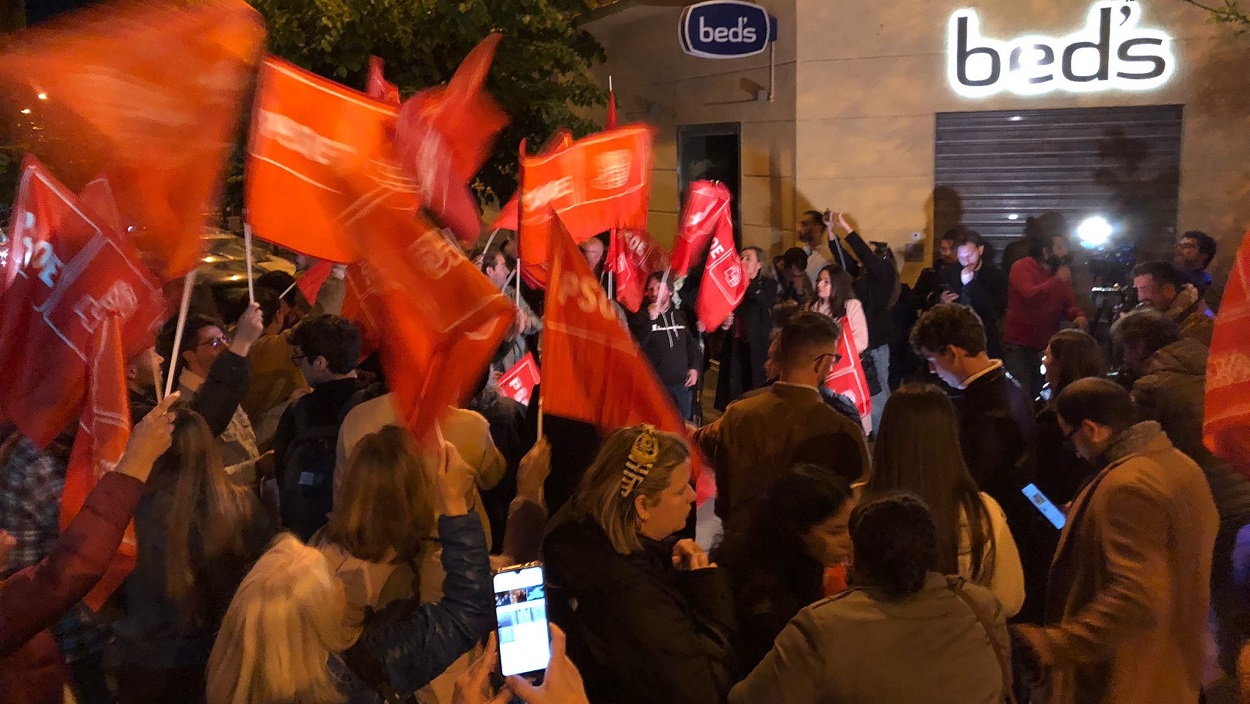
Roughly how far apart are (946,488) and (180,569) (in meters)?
2.41

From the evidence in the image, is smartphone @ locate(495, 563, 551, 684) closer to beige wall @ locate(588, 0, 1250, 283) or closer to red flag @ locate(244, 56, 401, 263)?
red flag @ locate(244, 56, 401, 263)

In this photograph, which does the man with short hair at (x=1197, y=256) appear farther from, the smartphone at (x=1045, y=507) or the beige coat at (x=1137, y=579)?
the beige coat at (x=1137, y=579)

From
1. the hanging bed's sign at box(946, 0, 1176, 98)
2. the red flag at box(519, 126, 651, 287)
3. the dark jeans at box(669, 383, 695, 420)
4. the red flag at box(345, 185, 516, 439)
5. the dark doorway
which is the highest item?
the hanging bed's sign at box(946, 0, 1176, 98)

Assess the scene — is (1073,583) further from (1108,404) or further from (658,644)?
(658,644)

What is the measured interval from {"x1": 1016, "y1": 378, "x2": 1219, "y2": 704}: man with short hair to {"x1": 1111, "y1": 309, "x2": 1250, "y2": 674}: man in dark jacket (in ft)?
4.08

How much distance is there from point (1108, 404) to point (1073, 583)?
0.60m

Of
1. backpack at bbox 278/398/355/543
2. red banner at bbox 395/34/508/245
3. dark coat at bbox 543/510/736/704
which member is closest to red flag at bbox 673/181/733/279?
red banner at bbox 395/34/508/245

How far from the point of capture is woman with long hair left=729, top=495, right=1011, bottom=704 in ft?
8.52

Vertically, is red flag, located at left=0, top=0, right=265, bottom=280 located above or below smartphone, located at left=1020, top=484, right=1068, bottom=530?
above

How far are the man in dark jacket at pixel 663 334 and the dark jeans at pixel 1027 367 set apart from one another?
8.82 feet

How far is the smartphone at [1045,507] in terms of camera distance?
13.8ft

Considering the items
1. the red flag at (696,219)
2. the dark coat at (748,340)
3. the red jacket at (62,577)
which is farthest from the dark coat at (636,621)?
the dark coat at (748,340)

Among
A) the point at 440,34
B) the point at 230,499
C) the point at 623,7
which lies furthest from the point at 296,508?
the point at 623,7

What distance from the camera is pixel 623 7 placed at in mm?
15773
